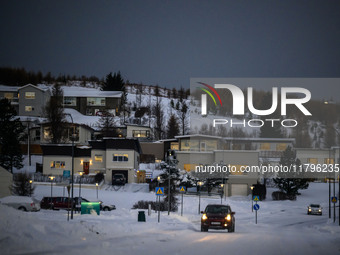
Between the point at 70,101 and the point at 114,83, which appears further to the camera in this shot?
the point at 114,83

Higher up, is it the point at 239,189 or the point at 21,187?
the point at 21,187

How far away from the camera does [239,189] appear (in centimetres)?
6372

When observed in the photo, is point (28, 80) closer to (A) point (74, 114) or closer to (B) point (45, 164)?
(A) point (74, 114)

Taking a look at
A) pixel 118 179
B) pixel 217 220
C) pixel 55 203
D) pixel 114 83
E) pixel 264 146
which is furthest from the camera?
pixel 114 83

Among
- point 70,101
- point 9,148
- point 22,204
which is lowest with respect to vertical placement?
point 22,204

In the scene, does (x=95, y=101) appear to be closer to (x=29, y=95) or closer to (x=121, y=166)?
(x=29, y=95)

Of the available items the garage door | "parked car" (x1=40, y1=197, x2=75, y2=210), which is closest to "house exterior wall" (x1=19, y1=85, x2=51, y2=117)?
the garage door

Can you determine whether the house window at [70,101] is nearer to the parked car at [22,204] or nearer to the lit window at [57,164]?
the lit window at [57,164]

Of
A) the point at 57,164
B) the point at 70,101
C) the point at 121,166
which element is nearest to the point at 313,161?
the point at 121,166

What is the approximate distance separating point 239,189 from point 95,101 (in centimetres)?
5540

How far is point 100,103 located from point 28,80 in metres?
57.7

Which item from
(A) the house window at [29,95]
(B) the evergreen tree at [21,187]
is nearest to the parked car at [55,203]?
(B) the evergreen tree at [21,187]

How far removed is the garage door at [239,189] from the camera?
63.4 meters

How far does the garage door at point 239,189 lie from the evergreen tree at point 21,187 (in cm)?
2803
